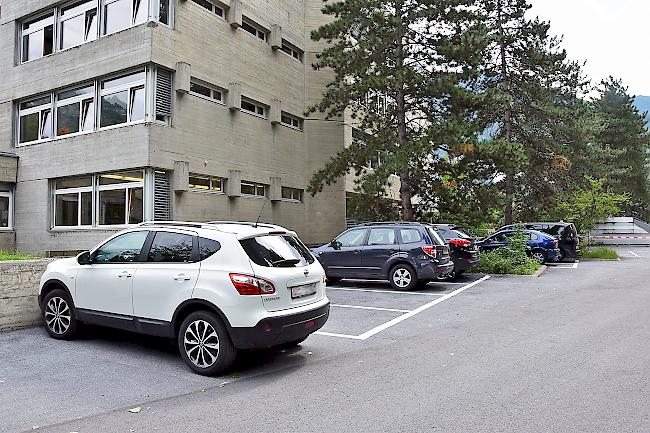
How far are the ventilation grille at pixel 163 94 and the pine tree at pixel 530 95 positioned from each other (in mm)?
17418

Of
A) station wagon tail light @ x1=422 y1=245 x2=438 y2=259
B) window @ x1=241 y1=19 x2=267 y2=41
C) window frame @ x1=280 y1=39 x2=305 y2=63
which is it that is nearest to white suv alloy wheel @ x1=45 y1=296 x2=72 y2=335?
station wagon tail light @ x1=422 y1=245 x2=438 y2=259

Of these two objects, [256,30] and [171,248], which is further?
[256,30]

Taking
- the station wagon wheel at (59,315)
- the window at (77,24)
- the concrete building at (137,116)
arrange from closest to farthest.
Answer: the station wagon wheel at (59,315) < the concrete building at (137,116) < the window at (77,24)

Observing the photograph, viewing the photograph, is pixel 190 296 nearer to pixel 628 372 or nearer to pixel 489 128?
A: pixel 628 372

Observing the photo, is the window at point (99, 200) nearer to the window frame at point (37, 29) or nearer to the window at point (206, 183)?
the window at point (206, 183)

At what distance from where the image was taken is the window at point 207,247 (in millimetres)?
6270

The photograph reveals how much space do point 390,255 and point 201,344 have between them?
329 inches

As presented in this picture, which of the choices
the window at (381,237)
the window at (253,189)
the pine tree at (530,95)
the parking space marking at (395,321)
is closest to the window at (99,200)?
the window at (253,189)

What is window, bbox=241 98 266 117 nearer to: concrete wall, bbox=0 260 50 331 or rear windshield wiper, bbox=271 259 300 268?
concrete wall, bbox=0 260 50 331

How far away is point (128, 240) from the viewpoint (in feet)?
23.2

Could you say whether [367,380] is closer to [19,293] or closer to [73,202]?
[19,293]

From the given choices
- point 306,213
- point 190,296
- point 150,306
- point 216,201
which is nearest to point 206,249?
point 190,296

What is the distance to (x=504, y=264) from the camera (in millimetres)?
17828

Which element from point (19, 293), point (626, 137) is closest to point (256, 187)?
point (19, 293)
